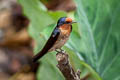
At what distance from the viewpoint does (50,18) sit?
9.70 ft

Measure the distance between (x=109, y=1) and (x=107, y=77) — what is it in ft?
1.45

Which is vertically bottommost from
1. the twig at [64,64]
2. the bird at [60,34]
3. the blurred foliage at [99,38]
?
the blurred foliage at [99,38]

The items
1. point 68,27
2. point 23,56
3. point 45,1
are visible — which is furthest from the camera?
point 45,1

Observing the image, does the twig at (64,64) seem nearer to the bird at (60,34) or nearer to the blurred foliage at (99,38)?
the bird at (60,34)

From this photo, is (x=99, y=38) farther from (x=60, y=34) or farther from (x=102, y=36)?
(x=60, y=34)

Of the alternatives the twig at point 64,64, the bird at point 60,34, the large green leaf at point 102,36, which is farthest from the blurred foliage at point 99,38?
the bird at point 60,34

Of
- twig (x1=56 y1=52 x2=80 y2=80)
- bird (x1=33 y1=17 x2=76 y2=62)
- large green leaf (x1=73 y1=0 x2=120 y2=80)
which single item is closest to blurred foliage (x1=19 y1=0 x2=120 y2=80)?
large green leaf (x1=73 y1=0 x2=120 y2=80)

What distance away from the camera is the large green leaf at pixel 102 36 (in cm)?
273

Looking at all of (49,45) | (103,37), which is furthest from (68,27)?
(103,37)

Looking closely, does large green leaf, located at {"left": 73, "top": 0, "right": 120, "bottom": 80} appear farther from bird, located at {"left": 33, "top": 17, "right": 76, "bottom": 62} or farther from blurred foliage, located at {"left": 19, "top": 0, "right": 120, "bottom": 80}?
bird, located at {"left": 33, "top": 17, "right": 76, "bottom": 62}

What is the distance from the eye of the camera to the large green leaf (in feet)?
8.96

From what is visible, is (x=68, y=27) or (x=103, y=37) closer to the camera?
(x=68, y=27)

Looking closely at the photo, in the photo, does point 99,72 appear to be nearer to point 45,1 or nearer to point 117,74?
point 117,74

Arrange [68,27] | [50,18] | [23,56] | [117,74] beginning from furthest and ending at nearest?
[23,56] < [50,18] < [117,74] < [68,27]
